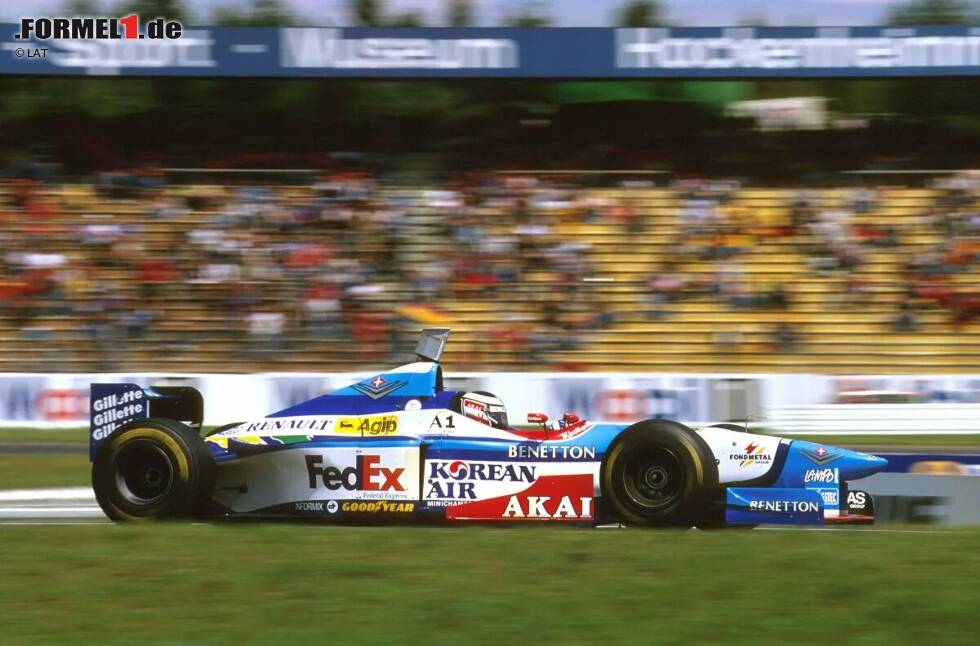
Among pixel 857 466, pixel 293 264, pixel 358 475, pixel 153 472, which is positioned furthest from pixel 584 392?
pixel 153 472

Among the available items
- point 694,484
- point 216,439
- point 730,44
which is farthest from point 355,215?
point 694,484

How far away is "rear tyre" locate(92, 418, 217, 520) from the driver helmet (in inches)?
64.0

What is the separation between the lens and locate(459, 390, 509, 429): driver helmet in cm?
799

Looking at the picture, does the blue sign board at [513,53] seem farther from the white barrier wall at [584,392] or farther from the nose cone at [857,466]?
the nose cone at [857,466]

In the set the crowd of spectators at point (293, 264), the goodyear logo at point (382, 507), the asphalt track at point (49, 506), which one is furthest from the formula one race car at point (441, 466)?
the crowd of spectators at point (293, 264)

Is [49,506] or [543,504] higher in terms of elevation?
[543,504]

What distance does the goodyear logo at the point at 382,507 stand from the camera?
302 inches

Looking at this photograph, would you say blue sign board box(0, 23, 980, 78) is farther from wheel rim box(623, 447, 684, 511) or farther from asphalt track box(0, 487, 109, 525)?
wheel rim box(623, 447, 684, 511)

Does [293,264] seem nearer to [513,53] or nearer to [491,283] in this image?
[491,283]

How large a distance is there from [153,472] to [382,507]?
4.83 feet

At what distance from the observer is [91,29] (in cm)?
2150

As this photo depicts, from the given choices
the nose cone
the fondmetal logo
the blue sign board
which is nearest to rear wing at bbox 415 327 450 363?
the nose cone

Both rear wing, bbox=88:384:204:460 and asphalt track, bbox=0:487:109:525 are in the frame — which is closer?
rear wing, bbox=88:384:204:460

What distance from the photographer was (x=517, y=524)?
762 centimetres
